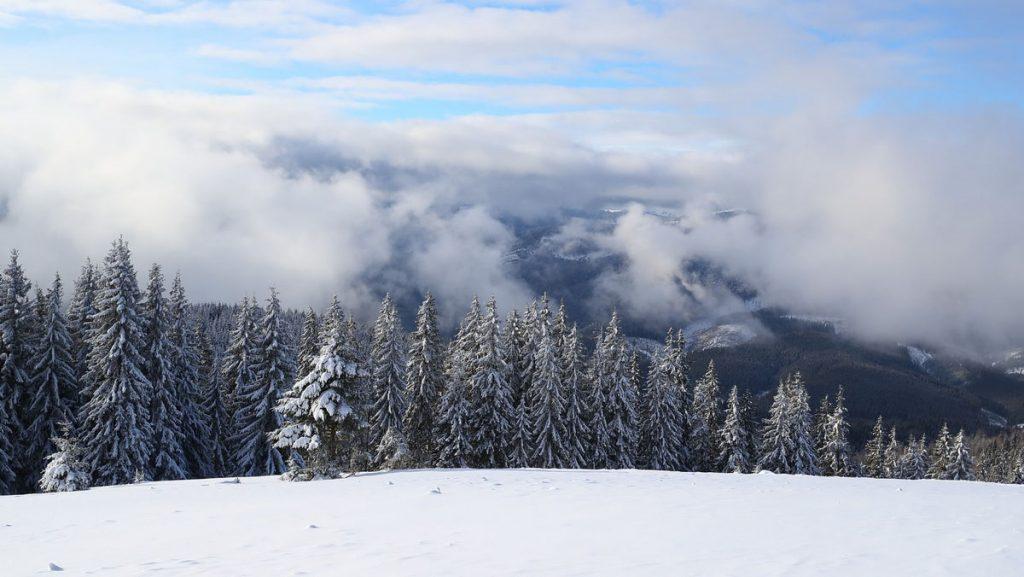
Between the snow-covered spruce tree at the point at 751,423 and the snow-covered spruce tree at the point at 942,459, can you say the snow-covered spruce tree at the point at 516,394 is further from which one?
the snow-covered spruce tree at the point at 942,459

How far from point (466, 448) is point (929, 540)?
33145 mm

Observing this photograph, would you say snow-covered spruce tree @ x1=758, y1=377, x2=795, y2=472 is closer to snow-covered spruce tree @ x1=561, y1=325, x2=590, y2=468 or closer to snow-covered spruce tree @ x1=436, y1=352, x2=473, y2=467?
snow-covered spruce tree @ x1=561, y1=325, x2=590, y2=468

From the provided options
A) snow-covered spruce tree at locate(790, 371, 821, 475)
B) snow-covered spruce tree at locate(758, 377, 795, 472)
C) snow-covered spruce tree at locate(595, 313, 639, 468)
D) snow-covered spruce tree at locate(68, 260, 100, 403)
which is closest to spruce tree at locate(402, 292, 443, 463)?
snow-covered spruce tree at locate(595, 313, 639, 468)

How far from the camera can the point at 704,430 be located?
5909cm

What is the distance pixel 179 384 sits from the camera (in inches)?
1725

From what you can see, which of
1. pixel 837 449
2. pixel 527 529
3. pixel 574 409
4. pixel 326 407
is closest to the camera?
pixel 527 529

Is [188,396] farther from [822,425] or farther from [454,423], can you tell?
[822,425]

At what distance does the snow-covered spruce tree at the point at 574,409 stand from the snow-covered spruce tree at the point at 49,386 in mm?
32991

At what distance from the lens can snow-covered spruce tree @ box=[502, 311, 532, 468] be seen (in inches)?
1796

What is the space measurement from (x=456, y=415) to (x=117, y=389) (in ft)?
68.9

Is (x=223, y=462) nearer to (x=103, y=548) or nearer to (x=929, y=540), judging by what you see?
(x=103, y=548)

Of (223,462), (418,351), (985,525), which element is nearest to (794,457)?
(418,351)

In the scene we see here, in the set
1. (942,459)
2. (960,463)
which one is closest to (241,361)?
(960,463)

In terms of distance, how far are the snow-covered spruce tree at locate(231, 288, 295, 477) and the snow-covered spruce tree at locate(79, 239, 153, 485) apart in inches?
279
